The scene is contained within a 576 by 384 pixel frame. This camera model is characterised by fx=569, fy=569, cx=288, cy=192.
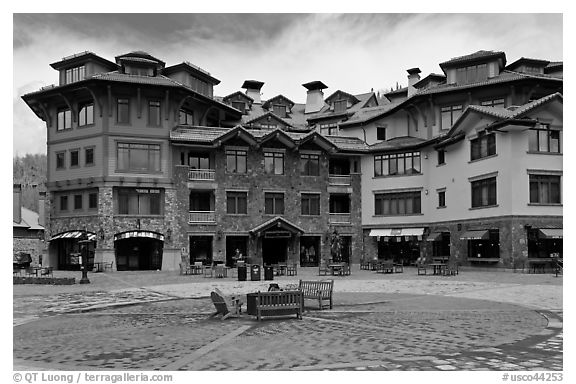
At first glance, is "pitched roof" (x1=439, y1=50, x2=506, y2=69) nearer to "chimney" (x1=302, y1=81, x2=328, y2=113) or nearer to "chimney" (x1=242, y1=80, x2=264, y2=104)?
"chimney" (x1=302, y1=81, x2=328, y2=113)

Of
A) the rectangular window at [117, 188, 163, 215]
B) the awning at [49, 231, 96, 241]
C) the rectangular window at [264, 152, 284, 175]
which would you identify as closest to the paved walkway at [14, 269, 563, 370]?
the awning at [49, 231, 96, 241]

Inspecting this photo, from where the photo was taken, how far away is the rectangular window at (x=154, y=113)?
44.1 m

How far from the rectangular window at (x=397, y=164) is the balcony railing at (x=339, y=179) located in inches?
99.5

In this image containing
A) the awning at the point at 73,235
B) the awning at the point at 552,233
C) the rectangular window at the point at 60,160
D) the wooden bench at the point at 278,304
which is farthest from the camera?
the rectangular window at the point at 60,160

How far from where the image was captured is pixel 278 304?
1535 cm

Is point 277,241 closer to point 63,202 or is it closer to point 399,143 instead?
point 399,143

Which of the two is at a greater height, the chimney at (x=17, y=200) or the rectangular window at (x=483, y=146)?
the rectangular window at (x=483, y=146)

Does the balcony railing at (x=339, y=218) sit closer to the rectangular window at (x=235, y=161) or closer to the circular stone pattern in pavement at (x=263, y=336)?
the rectangular window at (x=235, y=161)

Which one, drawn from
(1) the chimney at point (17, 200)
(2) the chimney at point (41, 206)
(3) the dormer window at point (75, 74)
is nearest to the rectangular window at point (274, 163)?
(3) the dormer window at point (75, 74)

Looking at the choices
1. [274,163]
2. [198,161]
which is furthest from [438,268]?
[198,161]

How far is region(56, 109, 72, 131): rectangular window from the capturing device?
148 feet

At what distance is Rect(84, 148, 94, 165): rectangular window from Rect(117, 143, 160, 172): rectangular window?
6.88ft

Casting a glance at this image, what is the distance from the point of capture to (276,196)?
47.8 metres

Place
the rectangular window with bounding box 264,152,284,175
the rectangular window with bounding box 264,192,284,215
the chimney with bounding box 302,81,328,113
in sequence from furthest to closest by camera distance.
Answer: the chimney with bounding box 302,81,328,113 < the rectangular window with bounding box 264,152,284,175 < the rectangular window with bounding box 264,192,284,215
